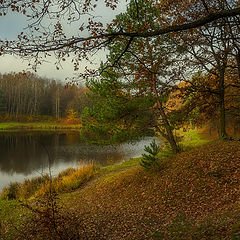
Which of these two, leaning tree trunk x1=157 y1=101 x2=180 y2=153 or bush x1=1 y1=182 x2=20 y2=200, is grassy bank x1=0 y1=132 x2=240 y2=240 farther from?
bush x1=1 y1=182 x2=20 y2=200

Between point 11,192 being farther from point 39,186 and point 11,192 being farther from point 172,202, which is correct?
point 172,202

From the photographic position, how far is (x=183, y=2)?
326 inches

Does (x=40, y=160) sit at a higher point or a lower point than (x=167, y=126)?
lower

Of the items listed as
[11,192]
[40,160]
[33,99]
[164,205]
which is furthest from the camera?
[33,99]

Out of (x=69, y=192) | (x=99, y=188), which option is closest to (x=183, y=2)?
(x=99, y=188)

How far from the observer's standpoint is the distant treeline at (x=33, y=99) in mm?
51938

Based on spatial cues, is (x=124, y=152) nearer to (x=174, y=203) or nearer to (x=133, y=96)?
(x=133, y=96)

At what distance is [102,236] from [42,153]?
58.3 ft

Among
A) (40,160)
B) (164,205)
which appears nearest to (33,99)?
(40,160)

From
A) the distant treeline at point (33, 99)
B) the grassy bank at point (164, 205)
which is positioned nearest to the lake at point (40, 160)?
the grassy bank at point (164, 205)

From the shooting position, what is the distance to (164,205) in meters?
5.99

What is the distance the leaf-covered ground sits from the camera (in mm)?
4223

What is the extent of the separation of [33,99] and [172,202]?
55895mm

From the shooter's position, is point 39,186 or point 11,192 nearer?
point 11,192
